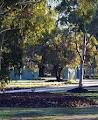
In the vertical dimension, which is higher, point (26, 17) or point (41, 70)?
point (26, 17)

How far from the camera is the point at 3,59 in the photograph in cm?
3412

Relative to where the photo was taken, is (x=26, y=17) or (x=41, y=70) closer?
(x=26, y=17)

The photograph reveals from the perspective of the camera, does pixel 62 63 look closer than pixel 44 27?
No

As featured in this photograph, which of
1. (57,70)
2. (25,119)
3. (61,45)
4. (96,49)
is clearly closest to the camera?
(25,119)

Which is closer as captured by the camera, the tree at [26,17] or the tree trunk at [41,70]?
the tree at [26,17]

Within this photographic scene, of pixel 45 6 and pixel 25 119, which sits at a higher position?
pixel 45 6

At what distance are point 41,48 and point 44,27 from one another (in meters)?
43.9

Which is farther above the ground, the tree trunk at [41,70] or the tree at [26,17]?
the tree at [26,17]

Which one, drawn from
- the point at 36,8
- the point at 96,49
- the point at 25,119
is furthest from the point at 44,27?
the point at 96,49

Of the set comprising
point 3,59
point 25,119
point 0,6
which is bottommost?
point 25,119

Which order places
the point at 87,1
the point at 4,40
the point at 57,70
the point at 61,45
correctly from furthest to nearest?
the point at 57,70 → the point at 61,45 → the point at 4,40 → the point at 87,1

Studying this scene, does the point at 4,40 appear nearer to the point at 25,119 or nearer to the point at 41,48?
the point at 25,119

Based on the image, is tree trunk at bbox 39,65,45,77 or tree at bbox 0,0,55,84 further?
tree trunk at bbox 39,65,45,77

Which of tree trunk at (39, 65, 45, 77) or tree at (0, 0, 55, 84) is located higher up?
tree at (0, 0, 55, 84)
